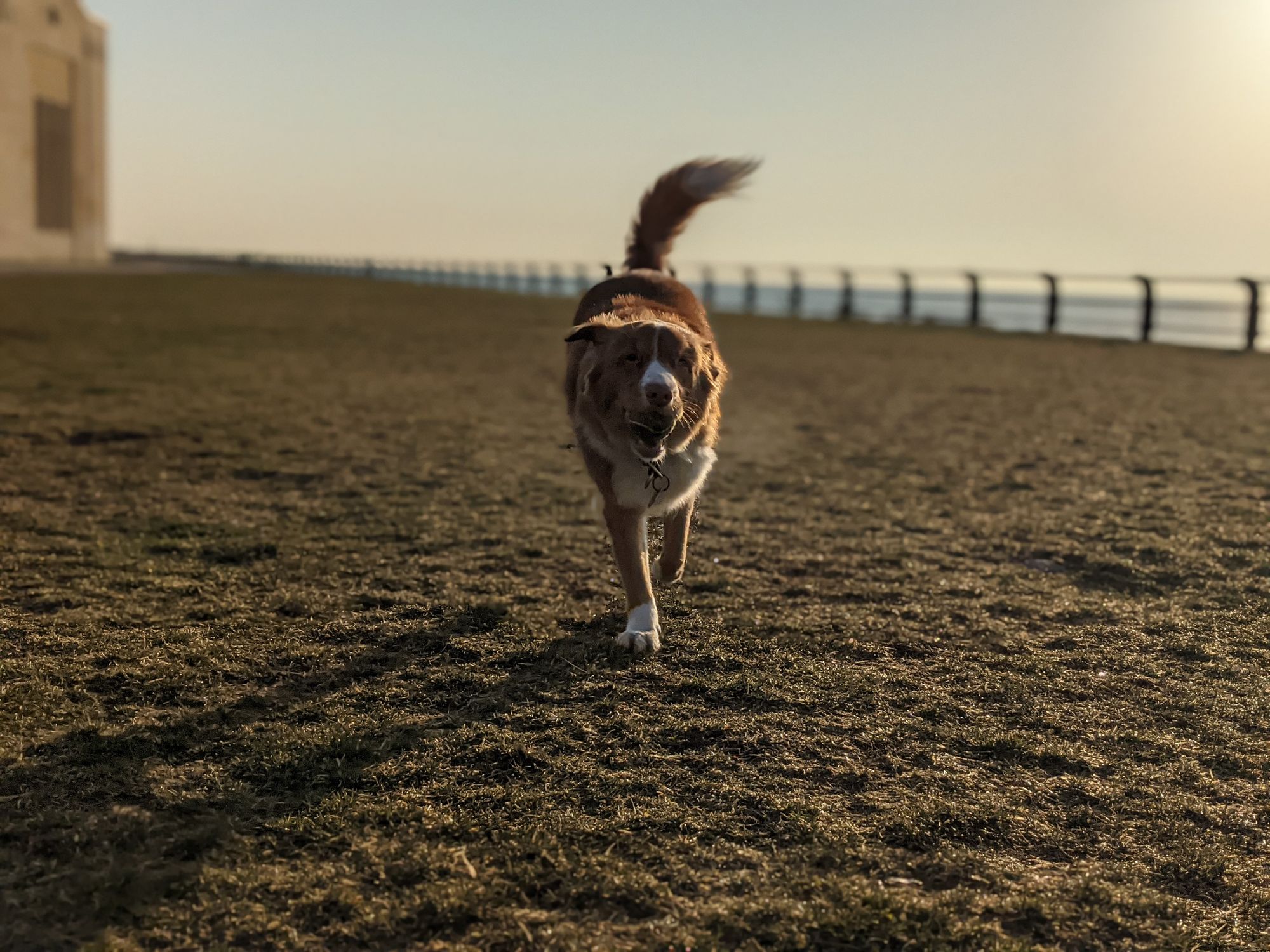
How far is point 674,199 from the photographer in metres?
6.12

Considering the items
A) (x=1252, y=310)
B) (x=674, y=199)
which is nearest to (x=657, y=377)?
(x=674, y=199)

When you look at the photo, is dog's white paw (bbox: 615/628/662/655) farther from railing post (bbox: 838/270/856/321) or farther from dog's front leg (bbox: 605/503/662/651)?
railing post (bbox: 838/270/856/321)

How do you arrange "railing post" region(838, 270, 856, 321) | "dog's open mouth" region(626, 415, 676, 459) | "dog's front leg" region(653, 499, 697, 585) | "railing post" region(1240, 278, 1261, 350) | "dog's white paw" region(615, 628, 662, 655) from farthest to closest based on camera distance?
"railing post" region(838, 270, 856, 321) < "railing post" region(1240, 278, 1261, 350) < "dog's front leg" region(653, 499, 697, 585) < "dog's white paw" region(615, 628, 662, 655) < "dog's open mouth" region(626, 415, 676, 459)

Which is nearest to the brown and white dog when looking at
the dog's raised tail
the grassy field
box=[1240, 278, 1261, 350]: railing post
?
the grassy field

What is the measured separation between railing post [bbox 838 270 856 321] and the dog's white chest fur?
2500cm

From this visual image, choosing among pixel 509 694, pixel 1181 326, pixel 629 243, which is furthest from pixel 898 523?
pixel 1181 326

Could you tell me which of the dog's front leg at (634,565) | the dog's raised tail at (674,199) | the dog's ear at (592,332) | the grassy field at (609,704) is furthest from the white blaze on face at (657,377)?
the dog's raised tail at (674,199)

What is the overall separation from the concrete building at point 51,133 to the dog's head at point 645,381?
50723 mm

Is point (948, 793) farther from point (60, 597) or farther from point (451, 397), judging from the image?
point (451, 397)

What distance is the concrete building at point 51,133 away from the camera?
48.6m

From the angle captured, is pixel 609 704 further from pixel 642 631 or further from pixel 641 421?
pixel 641 421

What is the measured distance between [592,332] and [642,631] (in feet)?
3.78

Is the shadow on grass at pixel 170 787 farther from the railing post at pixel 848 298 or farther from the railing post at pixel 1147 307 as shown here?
the railing post at pixel 848 298

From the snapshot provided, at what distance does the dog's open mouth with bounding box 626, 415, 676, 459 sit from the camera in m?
3.87
